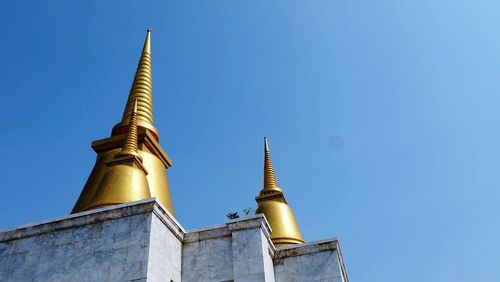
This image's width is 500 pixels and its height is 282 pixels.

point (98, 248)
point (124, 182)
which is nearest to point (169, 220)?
point (98, 248)

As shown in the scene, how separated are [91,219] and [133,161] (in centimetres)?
403

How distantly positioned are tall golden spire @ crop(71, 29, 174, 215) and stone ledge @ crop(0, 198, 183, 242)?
79.1 inches

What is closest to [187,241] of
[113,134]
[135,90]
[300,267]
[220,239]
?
[220,239]

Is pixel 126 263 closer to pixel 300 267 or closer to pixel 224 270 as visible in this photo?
pixel 224 270

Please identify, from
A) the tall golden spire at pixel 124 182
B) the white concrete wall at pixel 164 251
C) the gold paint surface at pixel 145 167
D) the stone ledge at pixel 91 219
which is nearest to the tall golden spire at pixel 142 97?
the gold paint surface at pixel 145 167

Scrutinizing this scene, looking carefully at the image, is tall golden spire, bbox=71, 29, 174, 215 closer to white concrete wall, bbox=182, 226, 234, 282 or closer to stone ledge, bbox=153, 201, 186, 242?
stone ledge, bbox=153, 201, 186, 242

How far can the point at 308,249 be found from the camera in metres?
13.5

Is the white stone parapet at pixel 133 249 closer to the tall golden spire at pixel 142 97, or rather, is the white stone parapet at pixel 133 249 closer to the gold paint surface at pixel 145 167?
the gold paint surface at pixel 145 167

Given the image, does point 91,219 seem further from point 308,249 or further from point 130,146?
point 308,249

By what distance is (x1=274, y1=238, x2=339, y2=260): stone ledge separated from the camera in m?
13.5

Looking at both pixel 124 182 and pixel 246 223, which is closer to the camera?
pixel 246 223

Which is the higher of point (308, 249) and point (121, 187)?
point (121, 187)

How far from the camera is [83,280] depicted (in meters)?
10.5

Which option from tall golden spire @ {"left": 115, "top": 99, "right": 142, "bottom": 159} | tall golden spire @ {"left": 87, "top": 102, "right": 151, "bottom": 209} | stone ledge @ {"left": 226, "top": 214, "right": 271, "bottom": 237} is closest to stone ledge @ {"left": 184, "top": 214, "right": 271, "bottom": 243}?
stone ledge @ {"left": 226, "top": 214, "right": 271, "bottom": 237}
